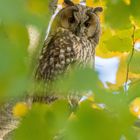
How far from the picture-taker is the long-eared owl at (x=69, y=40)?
2422mm

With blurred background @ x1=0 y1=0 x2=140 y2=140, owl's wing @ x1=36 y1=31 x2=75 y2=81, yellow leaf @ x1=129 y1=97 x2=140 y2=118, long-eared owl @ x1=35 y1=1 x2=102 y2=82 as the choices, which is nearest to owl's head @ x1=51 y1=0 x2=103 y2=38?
long-eared owl @ x1=35 y1=1 x2=102 y2=82

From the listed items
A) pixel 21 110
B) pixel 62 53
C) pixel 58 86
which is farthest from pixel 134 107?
pixel 62 53

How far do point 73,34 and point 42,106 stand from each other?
2.05 m

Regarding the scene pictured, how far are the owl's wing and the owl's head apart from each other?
0.13 meters

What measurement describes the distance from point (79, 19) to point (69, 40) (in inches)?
6.7

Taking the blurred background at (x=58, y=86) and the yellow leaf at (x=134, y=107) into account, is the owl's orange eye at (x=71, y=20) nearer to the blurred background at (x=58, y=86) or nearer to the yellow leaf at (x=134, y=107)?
the yellow leaf at (x=134, y=107)

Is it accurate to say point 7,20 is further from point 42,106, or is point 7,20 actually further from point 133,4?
point 133,4

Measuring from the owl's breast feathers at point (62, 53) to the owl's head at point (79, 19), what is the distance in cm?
6

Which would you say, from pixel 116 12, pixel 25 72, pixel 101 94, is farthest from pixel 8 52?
pixel 116 12

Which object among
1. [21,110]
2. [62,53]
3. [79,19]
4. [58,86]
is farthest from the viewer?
[79,19]

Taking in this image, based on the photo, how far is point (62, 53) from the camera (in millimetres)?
2455

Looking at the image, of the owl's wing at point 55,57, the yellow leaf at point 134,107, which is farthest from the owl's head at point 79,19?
the yellow leaf at point 134,107

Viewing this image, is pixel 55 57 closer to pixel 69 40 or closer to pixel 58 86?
pixel 69 40

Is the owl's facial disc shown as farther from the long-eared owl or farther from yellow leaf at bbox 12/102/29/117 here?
yellow leaf at bbox 12/102/29/117
